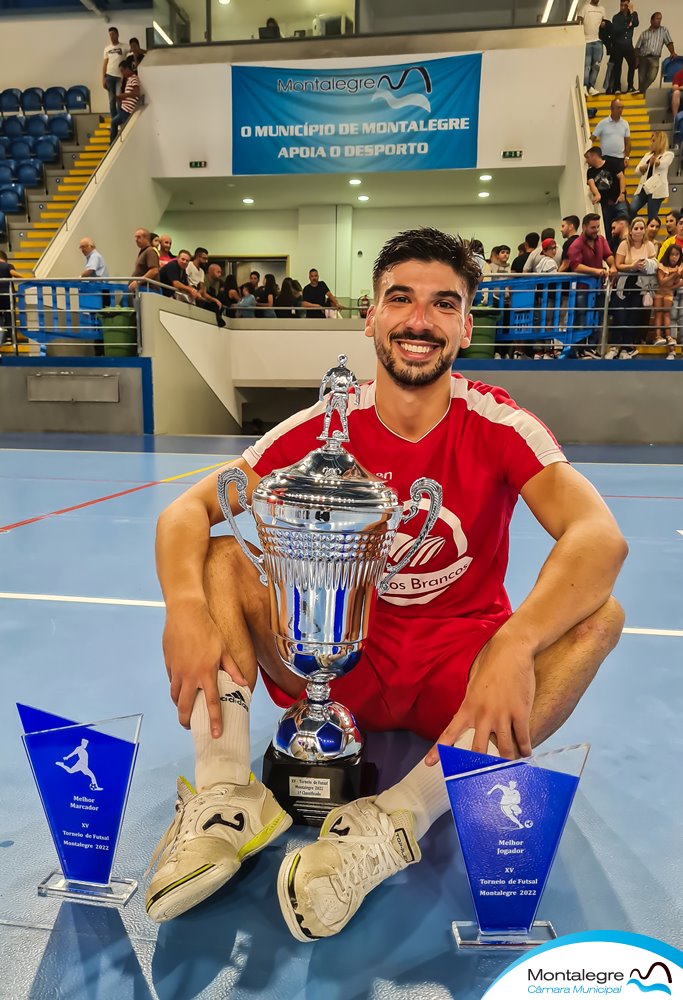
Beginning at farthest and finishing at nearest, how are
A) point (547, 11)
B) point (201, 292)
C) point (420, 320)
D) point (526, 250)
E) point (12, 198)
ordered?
point (12, 198) < point (547, 11) < point (201, 292) < point (526, 250) < point (420, 320)

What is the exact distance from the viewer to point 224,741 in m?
0.92

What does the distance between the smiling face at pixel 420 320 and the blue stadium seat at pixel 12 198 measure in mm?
12101

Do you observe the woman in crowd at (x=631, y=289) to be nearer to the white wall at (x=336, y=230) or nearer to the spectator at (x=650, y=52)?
the spectator at (x=650, y=52)

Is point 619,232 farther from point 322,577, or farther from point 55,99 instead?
point 55,99

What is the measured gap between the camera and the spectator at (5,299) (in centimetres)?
801

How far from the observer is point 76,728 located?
784 mm

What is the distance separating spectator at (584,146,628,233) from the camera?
7891 mm

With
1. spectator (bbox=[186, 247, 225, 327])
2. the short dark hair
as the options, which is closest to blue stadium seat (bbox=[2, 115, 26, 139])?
spectator (bbox=[186, 247, 225, 327])

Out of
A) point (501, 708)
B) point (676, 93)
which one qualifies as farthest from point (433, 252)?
point (676, 93)

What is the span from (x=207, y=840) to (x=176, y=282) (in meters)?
8.03

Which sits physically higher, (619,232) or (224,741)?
(619,232)

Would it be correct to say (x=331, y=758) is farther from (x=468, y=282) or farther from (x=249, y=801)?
(x=468, y=282)

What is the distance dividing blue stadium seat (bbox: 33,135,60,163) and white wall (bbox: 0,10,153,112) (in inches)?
60.6

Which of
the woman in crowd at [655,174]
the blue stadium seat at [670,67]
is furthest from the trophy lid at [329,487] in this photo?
the blue stadium seat at [670,67]
